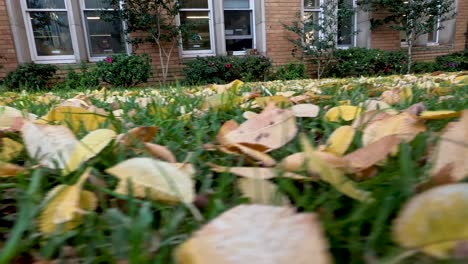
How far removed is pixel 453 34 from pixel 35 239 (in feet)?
42.2

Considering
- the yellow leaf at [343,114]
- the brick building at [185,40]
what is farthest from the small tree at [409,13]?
the yellow leaf at [343,114]

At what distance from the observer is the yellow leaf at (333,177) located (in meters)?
0.38

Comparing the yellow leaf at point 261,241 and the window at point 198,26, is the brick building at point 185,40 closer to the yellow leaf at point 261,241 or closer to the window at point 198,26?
the window at point 198,26

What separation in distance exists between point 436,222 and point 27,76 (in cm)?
796

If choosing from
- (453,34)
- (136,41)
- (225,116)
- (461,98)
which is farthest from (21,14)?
(453,34)

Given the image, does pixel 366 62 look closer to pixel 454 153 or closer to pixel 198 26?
pixel 198 26

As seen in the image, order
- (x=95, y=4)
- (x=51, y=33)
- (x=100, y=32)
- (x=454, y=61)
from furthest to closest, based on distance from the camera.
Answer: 1. (x=454, y=61)
2. (x=100, y=32)
3. (x=95, y=4)
4. (x=51, y=33)

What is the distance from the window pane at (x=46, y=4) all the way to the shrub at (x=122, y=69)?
2068 mm

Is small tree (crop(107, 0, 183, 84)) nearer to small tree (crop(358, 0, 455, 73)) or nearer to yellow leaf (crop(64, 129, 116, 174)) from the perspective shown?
small tree (crop(358, 0, 455, 73))

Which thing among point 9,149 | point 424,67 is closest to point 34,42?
point 9,149

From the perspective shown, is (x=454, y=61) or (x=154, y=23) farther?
(x=454, y=61)

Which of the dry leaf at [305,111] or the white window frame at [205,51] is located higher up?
the white window frame at [205,51]

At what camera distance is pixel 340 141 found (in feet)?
1.91

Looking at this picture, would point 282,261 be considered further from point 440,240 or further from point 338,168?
point 338,168
